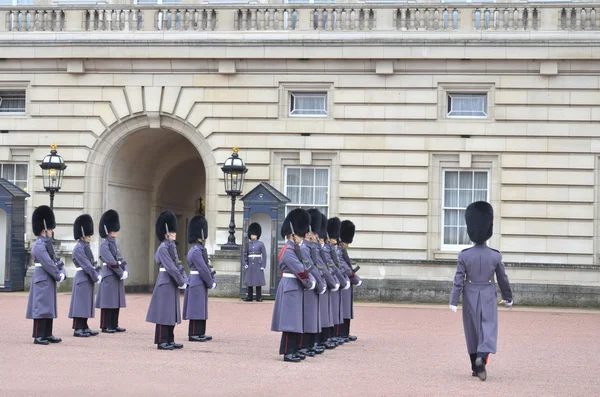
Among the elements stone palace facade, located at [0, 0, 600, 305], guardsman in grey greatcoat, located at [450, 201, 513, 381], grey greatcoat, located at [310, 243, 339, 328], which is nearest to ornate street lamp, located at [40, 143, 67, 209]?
stone palace facade, located at [0, 0, 600, 305]

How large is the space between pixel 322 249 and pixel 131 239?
11040mm

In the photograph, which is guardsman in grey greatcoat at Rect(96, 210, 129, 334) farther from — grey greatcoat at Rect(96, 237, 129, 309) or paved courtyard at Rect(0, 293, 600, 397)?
paved courtyard at Rect(0, 293, 600, 397)

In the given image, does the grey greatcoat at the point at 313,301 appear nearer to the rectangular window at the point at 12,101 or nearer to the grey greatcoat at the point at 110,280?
the grey greatcoat at the point at 110,280

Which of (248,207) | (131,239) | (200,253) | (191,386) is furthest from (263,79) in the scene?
(191,386)

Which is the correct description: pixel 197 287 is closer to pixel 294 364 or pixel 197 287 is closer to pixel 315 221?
pixel 315 221

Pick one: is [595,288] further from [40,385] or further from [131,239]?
[40,385]

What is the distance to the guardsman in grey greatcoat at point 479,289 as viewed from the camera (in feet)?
36.9

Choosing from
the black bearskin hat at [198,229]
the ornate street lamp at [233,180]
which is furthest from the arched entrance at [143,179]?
the black bearskin hat at [198,229]

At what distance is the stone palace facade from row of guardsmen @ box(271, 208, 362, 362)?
25.1 ft

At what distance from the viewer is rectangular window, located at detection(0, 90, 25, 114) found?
23109mm

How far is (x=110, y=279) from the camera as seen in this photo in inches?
610

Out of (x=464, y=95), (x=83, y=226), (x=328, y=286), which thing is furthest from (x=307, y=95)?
(x=328, y=286)

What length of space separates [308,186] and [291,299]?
10.1 meters

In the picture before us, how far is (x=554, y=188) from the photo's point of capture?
21484 millimetres
